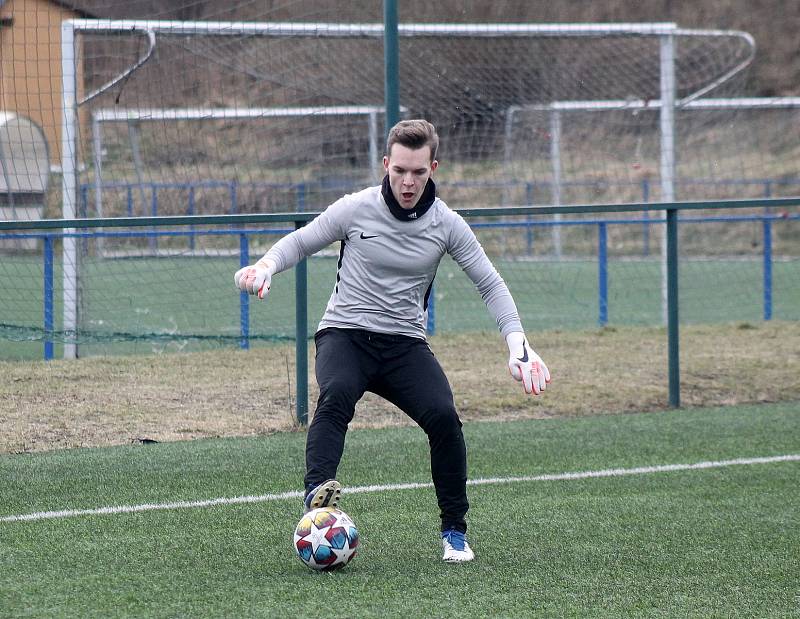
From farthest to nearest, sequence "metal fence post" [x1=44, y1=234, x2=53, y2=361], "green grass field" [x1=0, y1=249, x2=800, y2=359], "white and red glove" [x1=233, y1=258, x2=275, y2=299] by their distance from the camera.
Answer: "green grass field" [x1=0, y1=249, x2=800, y2=359]
"metal fence post" [x1=44, y1=234, x2=53, y2=361]
"white and red glove" [x1=233, y1=258, x2=275, y2=299]

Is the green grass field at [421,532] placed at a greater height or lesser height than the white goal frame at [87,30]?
lesser

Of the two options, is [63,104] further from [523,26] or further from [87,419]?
[523,26]

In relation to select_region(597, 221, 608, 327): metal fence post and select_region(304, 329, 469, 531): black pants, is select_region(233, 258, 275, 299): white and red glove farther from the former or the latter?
select_region(597, 221, 608, 327): metal fence post

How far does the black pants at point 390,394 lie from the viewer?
194 inches

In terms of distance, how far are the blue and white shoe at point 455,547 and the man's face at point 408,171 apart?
51.8 inches

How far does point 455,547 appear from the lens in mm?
5102

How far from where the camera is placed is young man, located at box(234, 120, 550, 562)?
4973 mm

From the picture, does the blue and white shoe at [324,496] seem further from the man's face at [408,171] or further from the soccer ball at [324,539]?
the man's face at [408,171]

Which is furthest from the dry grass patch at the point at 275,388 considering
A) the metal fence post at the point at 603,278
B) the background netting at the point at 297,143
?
the metal fence post at the point at 603,278

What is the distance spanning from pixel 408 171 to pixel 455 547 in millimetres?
1499

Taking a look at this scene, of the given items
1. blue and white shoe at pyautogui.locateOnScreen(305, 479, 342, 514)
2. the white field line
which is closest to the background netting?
the white field line

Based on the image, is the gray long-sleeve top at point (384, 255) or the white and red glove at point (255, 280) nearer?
the white and red glove at point (255, 280)

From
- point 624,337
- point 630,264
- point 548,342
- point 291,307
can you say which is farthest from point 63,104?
point 630,264

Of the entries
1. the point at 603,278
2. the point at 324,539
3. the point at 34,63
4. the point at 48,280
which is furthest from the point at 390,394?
the point at 603,278
